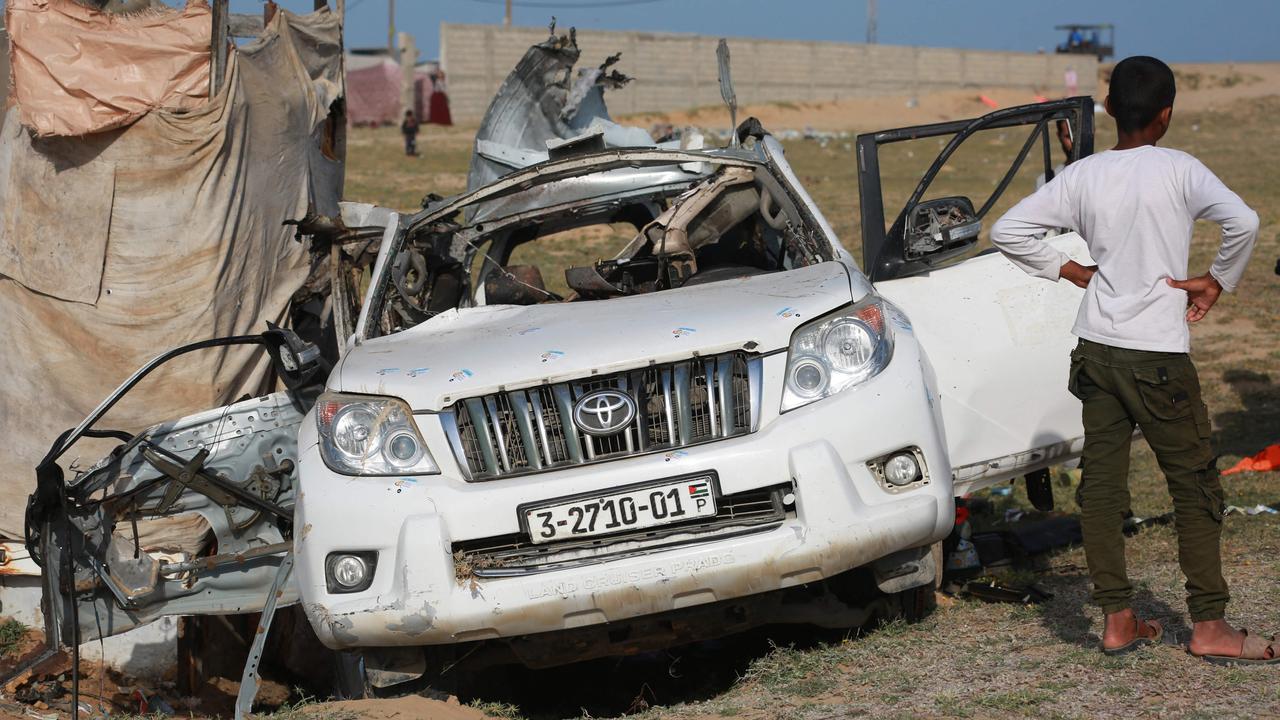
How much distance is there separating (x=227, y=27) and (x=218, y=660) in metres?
3.37

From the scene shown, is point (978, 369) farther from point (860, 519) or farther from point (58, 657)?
point (58, 657)

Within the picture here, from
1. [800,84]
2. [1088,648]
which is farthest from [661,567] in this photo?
[800,84]

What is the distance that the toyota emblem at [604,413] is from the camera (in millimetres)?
3990

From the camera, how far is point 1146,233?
3746 mm

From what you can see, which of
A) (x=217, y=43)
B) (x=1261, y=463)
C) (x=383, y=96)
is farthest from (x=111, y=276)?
(x=383, y=96)

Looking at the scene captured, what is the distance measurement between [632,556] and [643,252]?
1.93 m

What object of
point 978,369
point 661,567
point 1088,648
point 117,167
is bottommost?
point 1088,648

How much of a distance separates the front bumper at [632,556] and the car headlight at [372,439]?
68 millimetres

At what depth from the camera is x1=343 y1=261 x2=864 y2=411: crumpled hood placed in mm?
4055

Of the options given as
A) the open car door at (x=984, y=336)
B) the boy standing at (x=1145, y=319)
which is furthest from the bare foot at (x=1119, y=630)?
the open car door at (x=984, y=336)

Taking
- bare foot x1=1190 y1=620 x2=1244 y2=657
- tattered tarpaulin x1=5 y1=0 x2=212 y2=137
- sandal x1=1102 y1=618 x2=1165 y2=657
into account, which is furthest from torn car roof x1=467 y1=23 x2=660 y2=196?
bare foot x1=1190 y1=620 x2=1244 y2=657

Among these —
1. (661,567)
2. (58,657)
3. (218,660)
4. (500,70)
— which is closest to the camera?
(661,567)

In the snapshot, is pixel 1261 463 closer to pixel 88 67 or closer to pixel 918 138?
pixel 918 138

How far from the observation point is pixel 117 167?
6.88 metres
